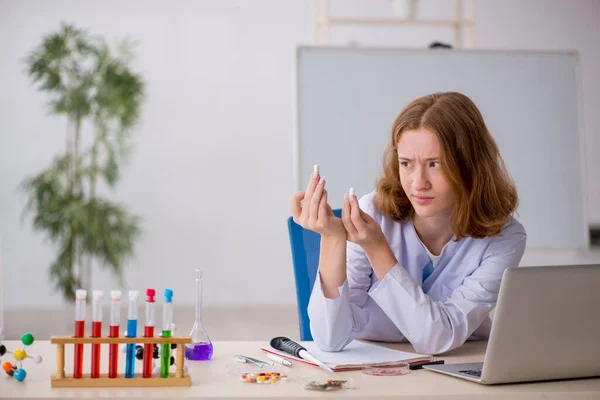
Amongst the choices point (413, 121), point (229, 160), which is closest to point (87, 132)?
point (229, 160)

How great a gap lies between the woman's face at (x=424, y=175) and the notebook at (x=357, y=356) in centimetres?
32

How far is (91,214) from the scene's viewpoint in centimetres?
501

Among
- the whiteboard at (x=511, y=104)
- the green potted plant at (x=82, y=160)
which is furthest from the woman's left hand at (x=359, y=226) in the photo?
the green potted plant at (x=82, y=160)

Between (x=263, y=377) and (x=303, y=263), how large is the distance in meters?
0.71

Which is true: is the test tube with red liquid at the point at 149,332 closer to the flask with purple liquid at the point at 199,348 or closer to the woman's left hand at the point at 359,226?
the flask with purple liquid at the point at 199,348

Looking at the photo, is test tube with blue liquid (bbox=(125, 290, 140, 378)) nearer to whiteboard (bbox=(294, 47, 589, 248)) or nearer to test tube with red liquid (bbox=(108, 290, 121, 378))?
test tube with red liquid (bbox=(108, 290, 121, 378))

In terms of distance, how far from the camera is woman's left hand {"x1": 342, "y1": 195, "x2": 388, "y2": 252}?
1.42 metres

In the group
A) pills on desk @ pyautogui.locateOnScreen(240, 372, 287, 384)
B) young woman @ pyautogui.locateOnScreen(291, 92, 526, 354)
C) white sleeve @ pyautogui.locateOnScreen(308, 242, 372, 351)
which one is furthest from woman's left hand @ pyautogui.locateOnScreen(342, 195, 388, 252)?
pills on desk @ pyautogui.locateOnScreen(240, 372, 287, 384)

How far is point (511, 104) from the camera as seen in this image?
141 inches

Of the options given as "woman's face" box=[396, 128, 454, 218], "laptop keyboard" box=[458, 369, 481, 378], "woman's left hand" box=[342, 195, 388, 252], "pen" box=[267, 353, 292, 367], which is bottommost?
"laptop keyboard" box=[458, 369, 481, 378]

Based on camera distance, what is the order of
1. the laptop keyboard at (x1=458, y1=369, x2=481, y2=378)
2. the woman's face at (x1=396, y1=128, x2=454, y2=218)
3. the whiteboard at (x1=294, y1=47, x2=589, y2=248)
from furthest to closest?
1. the whiteboard at (x1=294, y1=47, x2=589, y2=248)
2. the woman's face at (x1=396, y1=128, x2=454, y2=218)
3. the laptop keyboard at (x1=458, y1=369, x2=481, y2=378)

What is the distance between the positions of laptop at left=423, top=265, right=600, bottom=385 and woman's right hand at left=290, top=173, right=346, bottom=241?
1.35ft

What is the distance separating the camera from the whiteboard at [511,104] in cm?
345

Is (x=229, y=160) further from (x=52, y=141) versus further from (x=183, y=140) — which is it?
(x=52, y=141)
